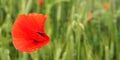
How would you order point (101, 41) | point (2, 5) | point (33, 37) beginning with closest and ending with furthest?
point (33, 37), point (101, 41), point (2, 5)

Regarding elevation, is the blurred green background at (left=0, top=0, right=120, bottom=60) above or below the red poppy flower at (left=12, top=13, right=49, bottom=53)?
below

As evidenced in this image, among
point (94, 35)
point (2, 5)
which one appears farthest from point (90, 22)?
point (2, 5)

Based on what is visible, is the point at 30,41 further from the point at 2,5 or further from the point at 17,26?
the point at 2,5

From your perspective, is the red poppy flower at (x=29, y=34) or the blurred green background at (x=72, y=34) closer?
the red poppy flower at (x=29, y=34)

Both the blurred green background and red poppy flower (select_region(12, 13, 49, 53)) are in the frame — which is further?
the blurred green background
